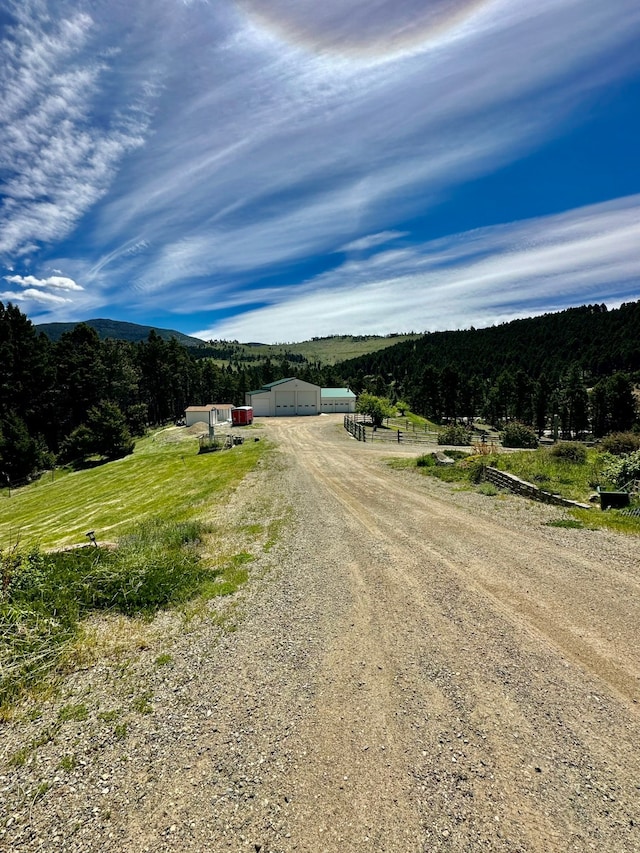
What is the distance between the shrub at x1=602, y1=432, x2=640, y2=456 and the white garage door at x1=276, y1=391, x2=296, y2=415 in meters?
53.2

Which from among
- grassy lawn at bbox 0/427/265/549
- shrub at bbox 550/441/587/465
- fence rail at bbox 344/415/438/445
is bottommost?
grassy lawn at bbox 0/427/265/549

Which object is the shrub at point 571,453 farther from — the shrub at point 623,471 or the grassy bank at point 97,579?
the grassy bank at point 97,579

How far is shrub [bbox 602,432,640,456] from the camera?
20906 mm

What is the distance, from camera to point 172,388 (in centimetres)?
8331

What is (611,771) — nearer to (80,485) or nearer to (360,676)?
(360,676)

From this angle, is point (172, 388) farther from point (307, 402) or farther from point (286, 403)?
point (307, 402)

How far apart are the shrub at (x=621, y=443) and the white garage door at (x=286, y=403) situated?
53184mm

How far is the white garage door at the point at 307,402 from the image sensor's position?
233 ft

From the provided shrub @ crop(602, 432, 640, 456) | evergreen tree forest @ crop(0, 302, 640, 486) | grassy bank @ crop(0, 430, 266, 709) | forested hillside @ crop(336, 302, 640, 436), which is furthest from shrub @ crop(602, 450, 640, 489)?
forested hillside @ crop(336, 302, 640, 436)

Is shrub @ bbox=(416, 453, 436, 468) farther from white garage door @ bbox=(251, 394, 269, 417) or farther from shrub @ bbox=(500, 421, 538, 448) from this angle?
white garage door @ bbox=(251, 394, 269, 417)

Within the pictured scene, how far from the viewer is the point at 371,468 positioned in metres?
24.9

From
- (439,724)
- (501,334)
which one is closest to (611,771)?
(439,724)

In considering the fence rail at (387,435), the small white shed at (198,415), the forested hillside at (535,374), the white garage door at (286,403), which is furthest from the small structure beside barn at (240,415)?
the forested hillside at (535,374)

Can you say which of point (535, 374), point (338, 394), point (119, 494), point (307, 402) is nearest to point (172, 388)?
point (307, 402)
